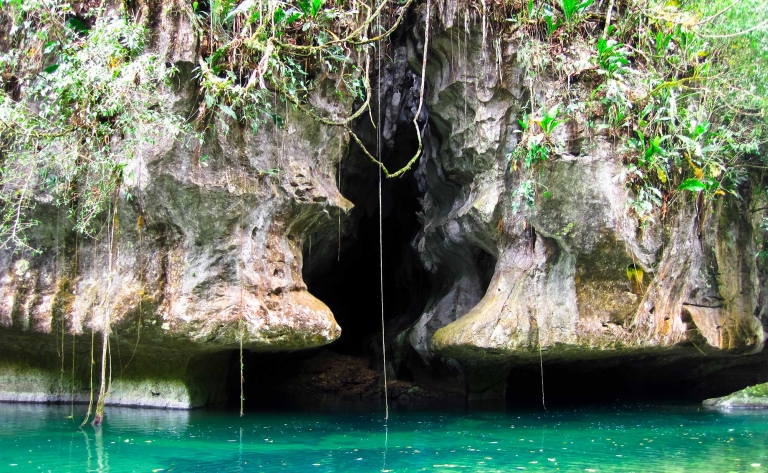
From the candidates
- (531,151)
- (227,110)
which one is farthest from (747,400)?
(227,110)

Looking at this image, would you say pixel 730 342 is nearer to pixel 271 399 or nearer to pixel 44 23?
pixel 271 399

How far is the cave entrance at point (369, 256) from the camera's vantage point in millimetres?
13500

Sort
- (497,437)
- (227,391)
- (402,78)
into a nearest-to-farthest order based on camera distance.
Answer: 1. (497,437)
2. (227,391)
3. (402,78)

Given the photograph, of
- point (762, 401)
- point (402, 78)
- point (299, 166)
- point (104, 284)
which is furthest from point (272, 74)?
point (762, 401)

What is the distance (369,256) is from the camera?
56.0ft

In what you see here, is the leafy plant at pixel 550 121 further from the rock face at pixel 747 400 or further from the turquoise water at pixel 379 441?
the rock face at pixel 747 400

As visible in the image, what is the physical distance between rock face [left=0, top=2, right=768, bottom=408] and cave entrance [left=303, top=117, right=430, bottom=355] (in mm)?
2744

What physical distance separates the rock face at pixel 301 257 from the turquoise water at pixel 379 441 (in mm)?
997

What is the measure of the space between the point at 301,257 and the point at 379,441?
3.17 metres

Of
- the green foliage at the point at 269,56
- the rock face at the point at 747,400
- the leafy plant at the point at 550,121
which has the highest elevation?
the green foliage at the point at 269,56

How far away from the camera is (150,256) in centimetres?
920

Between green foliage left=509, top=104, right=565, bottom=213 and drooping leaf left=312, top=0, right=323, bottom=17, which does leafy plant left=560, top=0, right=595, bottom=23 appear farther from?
drooping leaf left=312, top=0, right=323, bottom=17

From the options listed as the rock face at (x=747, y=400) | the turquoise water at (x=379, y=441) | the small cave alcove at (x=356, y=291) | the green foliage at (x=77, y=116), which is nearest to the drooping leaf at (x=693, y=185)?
the turquoise water at (x=379, y=441)

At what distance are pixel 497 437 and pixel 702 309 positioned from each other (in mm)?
4862
